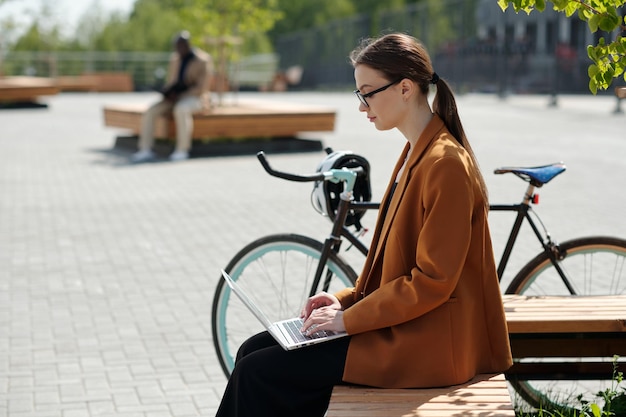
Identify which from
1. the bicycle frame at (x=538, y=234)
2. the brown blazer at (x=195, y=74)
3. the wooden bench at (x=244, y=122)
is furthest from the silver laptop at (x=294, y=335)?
the wooden bench at (x=244, y=122)

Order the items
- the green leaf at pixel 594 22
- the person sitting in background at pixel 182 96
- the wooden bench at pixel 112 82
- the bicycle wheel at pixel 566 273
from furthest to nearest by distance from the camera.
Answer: the wooden bench at pixel 112 82
the person sitting in background at pixel 182 96
the bicycle wheel at pixel 566 273
the green leaf at pixel 594 22

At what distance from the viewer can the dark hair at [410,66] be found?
3178 millimetres

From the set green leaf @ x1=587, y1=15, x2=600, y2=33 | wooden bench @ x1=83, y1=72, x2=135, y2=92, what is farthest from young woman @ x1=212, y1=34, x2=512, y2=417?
wooden bench @ x1=83, y1=72, x2=135, y2=92

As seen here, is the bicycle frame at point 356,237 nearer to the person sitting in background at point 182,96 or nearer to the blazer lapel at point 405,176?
the blazer lapel at point 405,176

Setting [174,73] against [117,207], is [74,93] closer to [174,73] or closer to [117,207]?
[174,73]

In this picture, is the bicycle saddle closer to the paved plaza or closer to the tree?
the tree

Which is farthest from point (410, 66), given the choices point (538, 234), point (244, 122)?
point (244, 122)

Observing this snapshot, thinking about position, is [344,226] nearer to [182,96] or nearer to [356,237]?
[356,237]

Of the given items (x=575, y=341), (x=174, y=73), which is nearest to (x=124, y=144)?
(x=174, y=73)

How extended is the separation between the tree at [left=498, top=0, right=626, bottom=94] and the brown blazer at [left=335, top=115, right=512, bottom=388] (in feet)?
1.55

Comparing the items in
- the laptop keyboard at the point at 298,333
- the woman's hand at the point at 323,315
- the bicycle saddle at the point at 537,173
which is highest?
the bicycle saddle at the point at 537,173

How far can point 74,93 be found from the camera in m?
41.5

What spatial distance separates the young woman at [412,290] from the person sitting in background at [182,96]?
12353 mm

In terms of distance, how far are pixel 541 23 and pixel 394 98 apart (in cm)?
3503
